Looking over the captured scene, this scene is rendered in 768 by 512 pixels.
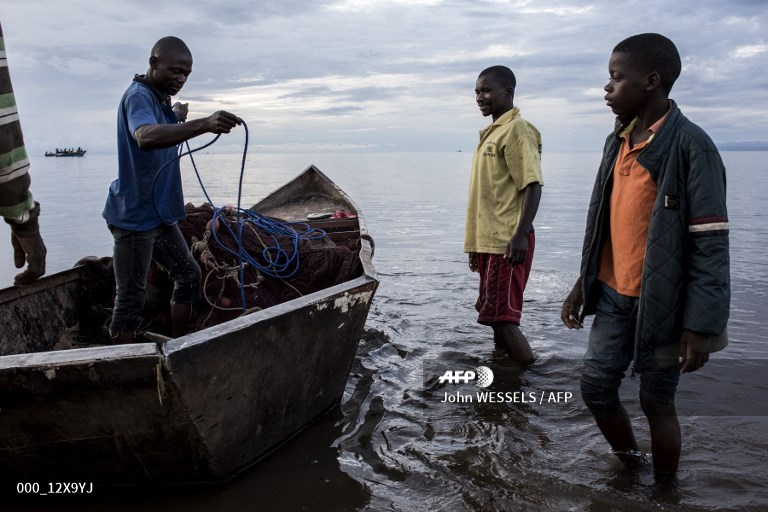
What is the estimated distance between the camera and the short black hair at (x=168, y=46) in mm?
3443

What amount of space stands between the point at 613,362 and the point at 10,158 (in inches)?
96.1

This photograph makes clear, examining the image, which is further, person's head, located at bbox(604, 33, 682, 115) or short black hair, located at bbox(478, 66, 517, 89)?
short black hair, located at bbox(478, 66, 517, 89)

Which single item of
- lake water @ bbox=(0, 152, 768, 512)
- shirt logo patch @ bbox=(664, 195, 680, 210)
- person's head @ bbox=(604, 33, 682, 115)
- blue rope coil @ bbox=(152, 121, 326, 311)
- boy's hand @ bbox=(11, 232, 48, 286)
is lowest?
lake water @ bbox=(0, 152, 768, 512)

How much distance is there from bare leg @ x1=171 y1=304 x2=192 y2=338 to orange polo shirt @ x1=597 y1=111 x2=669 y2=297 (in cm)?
265

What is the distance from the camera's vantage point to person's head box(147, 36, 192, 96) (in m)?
3.43

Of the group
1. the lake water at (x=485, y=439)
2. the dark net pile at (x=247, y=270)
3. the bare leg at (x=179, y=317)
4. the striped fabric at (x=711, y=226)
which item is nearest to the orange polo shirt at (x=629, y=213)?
the striped fabric at (x=711, y=226)

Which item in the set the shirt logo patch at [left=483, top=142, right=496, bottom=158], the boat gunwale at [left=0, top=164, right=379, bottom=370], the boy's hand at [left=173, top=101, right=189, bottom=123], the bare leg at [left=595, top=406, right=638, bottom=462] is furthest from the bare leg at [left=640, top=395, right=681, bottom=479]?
the boy's hand at [left=173, top=101, right=189, bottom=123]

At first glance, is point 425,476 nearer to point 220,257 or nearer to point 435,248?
point 220,257

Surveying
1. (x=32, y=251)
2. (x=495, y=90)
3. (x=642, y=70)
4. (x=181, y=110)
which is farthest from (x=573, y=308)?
(x=181, y=110)

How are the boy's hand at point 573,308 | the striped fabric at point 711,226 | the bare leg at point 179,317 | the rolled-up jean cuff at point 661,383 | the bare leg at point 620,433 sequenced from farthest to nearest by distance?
the bare leg at point 179,317 < the boy's hand at point 573,308 < the bare leg at point 620,433 < the rolled-up jean cuff at point 661,383 < the striped fabric at point 711,226

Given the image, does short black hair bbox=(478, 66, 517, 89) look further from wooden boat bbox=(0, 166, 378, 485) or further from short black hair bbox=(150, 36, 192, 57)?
short black hair bbox=(150, 36, 192, 57)

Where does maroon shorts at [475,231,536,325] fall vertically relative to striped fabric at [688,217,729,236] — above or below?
below

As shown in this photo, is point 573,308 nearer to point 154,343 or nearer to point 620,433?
point 620,433

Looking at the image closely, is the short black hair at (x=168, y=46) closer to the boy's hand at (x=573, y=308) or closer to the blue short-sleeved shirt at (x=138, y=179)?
the blue short-sleeved shirt at (x=138, y=179)
